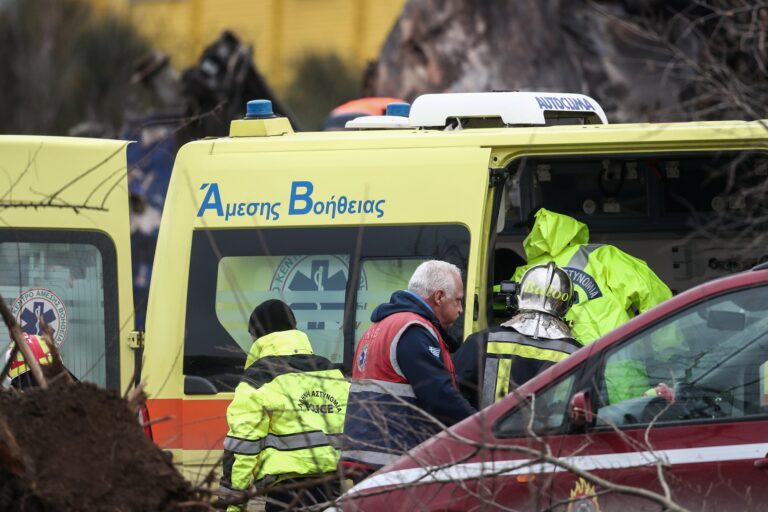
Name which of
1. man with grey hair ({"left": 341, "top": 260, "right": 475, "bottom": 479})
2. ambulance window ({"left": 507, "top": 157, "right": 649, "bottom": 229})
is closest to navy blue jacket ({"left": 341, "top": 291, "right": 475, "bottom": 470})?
man with grey hair ({"left": 341, "top": 260, "right": 475, "bottom": 479})

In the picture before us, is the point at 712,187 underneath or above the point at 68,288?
above

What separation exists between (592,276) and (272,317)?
59.1 inches

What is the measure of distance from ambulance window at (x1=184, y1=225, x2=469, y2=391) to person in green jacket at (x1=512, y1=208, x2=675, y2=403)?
2.06 ft

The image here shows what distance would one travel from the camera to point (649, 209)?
773cm

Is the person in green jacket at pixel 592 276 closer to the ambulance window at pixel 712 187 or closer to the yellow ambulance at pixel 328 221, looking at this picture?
the yellow ambulance at pixel 328 221

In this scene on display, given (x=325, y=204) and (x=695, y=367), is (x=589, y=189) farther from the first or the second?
(x=695, y=367)

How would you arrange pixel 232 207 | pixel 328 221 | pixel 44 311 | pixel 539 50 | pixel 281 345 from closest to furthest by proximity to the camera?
pixel 281 345, pixel 328 221, pixel 232 207, pixel 44 311, pixel 539 50

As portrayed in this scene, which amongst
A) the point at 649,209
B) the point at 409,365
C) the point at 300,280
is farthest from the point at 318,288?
the point at 649,209

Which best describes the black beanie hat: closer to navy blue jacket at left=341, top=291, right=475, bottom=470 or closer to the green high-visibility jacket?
the green high-visibility jacket

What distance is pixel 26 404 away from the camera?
4.48m

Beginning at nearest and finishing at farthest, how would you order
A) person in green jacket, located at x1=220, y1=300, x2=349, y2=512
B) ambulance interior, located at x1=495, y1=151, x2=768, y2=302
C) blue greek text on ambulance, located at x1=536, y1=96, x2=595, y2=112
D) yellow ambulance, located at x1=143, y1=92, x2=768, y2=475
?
person in green jacket, located at x1=220, y1=300, x2=349, y2=512
yellow ambulance, located at x1=143, y1=92, x2=768, y2=475
blue greek text on ambulance, located at x1=536, y1=96, x2=595, y2=112
ambulance interior, located at x1=495, y1=151, x2=768, y2=302

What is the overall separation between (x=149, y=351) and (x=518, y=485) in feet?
7.81

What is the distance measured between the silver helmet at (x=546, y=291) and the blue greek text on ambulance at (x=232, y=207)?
1249mm

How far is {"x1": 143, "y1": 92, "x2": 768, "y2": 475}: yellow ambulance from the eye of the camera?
6.41m
